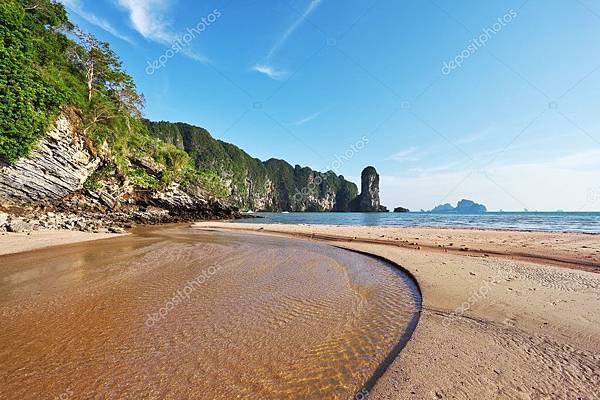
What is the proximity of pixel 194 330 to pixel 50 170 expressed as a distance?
24260mm

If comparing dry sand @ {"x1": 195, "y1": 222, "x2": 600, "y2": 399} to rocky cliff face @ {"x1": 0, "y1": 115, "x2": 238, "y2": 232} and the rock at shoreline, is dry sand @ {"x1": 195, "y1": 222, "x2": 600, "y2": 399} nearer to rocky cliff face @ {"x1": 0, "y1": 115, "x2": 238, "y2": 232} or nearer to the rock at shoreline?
the rock at shoreline

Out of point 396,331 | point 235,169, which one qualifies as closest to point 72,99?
point 396,331

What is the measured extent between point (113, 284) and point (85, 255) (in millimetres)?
5410

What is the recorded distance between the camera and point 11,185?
18094 mm

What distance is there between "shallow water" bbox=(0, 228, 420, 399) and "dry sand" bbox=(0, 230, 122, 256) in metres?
3.67

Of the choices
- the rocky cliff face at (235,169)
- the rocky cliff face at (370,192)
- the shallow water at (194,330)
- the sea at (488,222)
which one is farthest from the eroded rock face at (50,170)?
the rocky cliff face at (370,192)

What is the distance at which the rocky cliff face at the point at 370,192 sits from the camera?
176000 mm

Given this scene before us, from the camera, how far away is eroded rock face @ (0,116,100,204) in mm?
18047

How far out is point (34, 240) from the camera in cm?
1268

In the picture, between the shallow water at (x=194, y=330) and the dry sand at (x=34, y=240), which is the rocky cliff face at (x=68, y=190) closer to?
the dry sand at (x=34, y=240)

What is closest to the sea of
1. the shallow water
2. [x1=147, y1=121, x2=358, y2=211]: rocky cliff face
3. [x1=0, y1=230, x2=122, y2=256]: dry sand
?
the shallow water

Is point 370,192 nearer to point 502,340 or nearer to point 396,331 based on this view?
point 396,331

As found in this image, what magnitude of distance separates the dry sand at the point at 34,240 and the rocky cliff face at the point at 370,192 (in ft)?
561

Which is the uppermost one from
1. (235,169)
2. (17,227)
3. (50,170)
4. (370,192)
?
(235,169)
